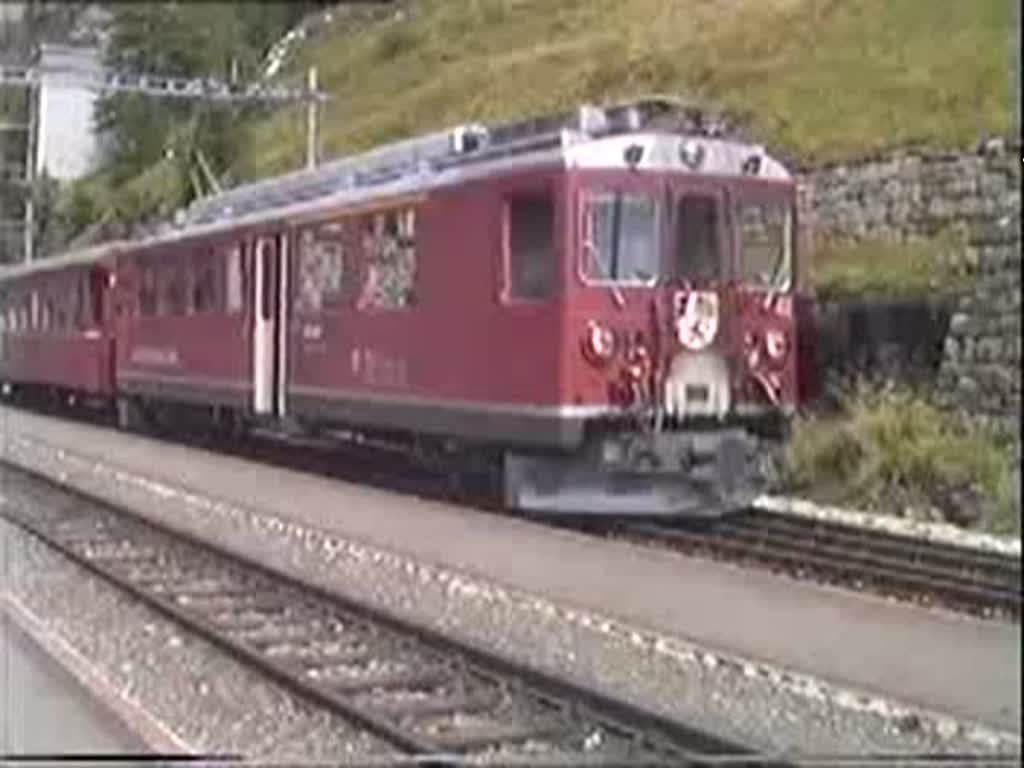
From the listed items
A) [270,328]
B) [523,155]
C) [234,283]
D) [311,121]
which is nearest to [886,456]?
[523,155]

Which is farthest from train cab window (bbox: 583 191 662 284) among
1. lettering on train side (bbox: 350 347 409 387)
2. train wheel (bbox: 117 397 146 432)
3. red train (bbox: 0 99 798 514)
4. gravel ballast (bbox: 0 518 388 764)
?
train wheel (bbox: 117 397 146 432)

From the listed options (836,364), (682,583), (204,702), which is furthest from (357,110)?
(836,364)

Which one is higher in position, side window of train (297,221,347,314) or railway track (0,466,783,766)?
side window of train (297,221,347,314)

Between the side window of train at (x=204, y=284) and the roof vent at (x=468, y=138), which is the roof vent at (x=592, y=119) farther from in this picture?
the side window of train at (x=204, y=284)

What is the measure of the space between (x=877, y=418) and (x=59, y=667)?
287 inches

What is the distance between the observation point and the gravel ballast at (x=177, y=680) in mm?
8008

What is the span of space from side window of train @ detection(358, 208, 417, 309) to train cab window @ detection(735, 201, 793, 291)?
2665 millimetres

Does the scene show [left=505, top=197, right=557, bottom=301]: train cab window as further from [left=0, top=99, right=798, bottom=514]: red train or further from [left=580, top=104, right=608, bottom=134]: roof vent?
[left=580, top=104, right=608, bottom=134]: roof vent

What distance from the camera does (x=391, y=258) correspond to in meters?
16.5

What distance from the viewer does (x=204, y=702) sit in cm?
892

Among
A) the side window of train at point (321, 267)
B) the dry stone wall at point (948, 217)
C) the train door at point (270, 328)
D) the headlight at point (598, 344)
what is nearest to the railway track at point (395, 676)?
the headlight at point (598, 344)

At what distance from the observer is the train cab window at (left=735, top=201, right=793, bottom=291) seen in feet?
47.8

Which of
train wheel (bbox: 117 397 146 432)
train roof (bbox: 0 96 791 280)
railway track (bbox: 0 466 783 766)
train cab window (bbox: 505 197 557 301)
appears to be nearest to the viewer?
railway track (bbox: 0 466 783 766)

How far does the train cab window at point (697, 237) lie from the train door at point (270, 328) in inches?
200
